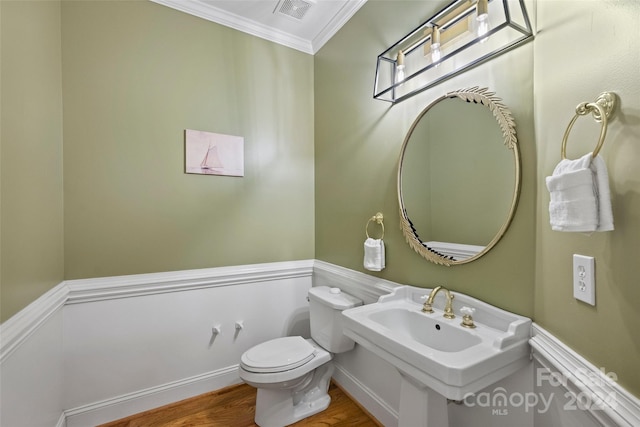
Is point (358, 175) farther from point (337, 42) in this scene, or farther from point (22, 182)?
point (22, 182)

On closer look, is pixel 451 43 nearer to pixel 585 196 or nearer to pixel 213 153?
pixel 585 196

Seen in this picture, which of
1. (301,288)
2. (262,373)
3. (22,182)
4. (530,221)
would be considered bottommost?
(262,373)

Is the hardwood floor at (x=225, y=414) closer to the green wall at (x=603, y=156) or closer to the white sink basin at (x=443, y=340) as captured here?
the white sink basin at (x=443, y=340)

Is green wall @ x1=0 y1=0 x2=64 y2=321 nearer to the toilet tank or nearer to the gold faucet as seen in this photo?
the toilet tank

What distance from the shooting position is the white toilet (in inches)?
61.7

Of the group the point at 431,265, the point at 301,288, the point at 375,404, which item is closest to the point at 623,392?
the point at 431,265

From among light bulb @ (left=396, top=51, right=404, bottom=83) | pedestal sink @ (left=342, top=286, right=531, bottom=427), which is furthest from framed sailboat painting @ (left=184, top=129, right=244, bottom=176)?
pedestal sink @ (left=342, top=286, right=531, bottom=427)

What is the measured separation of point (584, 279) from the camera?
0.76 metres

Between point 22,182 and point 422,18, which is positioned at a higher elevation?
point 422,18

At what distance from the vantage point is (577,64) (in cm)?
80

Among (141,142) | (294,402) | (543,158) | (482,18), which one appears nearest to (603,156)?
(543,158)

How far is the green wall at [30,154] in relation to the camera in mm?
947

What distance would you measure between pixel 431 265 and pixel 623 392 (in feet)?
2.64

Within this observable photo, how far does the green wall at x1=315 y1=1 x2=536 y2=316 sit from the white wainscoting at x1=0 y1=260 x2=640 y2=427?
0.59ft
